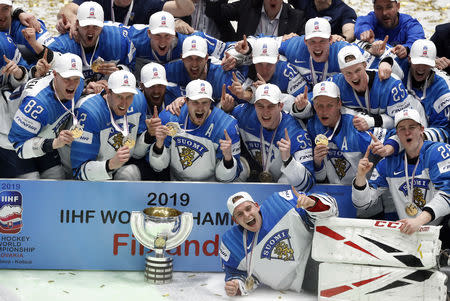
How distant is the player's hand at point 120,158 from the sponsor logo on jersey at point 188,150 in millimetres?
650

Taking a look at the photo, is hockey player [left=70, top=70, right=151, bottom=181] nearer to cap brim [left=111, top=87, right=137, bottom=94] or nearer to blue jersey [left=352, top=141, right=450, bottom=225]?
cap brim [left=111, top=87, right=137, bottom=94]

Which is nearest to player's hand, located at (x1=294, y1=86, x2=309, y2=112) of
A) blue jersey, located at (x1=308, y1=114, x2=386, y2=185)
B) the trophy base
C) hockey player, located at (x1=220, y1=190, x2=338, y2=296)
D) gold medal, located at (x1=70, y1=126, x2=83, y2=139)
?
blue jersey, located at (x1=308, y1=114, x2=386, y2=185)

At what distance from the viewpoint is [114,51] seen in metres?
8.71

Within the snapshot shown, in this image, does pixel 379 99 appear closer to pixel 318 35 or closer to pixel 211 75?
pixel 318 35

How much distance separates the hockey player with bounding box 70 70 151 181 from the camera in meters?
7.50

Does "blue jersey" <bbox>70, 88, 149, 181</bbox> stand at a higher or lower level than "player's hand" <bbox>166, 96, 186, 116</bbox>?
lower

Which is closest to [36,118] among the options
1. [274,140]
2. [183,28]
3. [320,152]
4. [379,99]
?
[183,28]

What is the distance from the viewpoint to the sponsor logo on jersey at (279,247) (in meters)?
7.07

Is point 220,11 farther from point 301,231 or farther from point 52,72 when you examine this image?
point 301,231

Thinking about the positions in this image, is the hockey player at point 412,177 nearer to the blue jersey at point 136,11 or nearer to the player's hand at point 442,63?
the player's hand at point 442,63

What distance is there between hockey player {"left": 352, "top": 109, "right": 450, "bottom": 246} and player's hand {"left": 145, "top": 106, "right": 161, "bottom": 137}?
6.87 ft

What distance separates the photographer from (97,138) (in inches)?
304

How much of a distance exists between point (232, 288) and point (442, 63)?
4031mm

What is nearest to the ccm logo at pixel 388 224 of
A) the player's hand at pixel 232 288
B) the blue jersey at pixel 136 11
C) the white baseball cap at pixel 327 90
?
the player's hand at pixel 232 288
